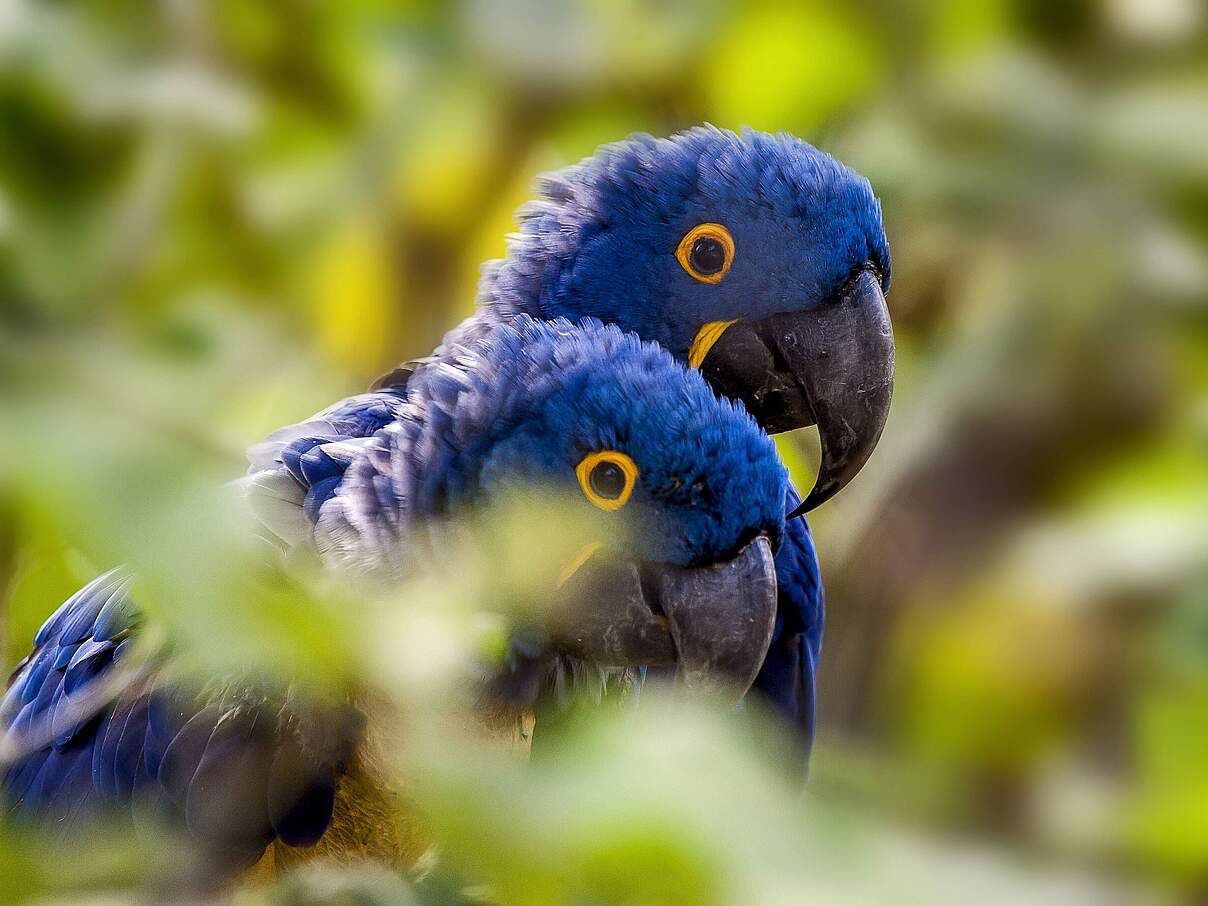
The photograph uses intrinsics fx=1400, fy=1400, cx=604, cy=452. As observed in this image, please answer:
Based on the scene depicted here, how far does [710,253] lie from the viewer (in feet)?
7.13

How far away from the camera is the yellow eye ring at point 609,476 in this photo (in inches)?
62.1

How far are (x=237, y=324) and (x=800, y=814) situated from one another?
0.59 meters

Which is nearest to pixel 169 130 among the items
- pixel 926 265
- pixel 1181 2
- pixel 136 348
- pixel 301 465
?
pixel 136 348

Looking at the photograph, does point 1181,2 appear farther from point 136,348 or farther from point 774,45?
point 136,348

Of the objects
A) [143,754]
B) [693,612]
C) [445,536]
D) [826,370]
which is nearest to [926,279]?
[826,370]

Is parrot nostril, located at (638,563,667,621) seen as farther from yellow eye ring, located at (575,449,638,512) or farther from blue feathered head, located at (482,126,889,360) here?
blue feathered head, located at (482,126,889,360)

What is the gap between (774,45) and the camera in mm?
2219

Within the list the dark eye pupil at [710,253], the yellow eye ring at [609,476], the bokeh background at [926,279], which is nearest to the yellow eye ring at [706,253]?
the dark eye pupil at [710,253]

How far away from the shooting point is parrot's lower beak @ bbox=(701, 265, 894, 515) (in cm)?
212

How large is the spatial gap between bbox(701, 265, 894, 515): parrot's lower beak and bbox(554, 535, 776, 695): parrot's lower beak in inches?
20.0

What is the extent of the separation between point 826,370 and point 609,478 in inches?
26.2

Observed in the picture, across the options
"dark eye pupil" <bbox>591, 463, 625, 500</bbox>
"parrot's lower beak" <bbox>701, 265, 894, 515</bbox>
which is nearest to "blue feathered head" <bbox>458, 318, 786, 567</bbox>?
"dark eye pupil" <bbox>591, 463, 625, 500</bbox>

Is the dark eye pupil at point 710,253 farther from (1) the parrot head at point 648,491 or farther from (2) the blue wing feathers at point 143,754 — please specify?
(2) the blue wing feathers at point 143,754

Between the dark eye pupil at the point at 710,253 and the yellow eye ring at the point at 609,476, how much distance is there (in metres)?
0.68
